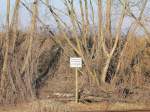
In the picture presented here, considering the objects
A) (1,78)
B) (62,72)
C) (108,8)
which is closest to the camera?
(1,78)

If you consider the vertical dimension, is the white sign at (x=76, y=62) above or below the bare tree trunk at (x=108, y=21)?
below

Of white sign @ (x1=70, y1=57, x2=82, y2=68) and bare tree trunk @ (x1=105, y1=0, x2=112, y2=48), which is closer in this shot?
white sign @ (x1=70, y1=57, x2=82, y2=68)

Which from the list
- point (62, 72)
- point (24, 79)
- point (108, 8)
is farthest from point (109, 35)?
point (24, 79)

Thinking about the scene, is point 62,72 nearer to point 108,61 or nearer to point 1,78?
point 108,61

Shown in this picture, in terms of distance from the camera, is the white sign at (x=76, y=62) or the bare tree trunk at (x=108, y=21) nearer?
the white sign at (x=76, y=62)

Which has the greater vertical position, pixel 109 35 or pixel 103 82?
pixel 109 35

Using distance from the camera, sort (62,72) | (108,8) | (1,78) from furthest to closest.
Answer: (62,72) < (108,8) < (1,78)

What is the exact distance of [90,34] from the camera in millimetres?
25891

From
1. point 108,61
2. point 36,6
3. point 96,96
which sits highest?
point 36,6

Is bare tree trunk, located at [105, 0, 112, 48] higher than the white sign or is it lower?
higher

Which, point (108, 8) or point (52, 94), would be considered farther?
point (108, 8)

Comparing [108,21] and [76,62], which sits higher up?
[108,21]

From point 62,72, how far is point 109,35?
320cm

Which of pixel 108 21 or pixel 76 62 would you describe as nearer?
pixel 76 62
